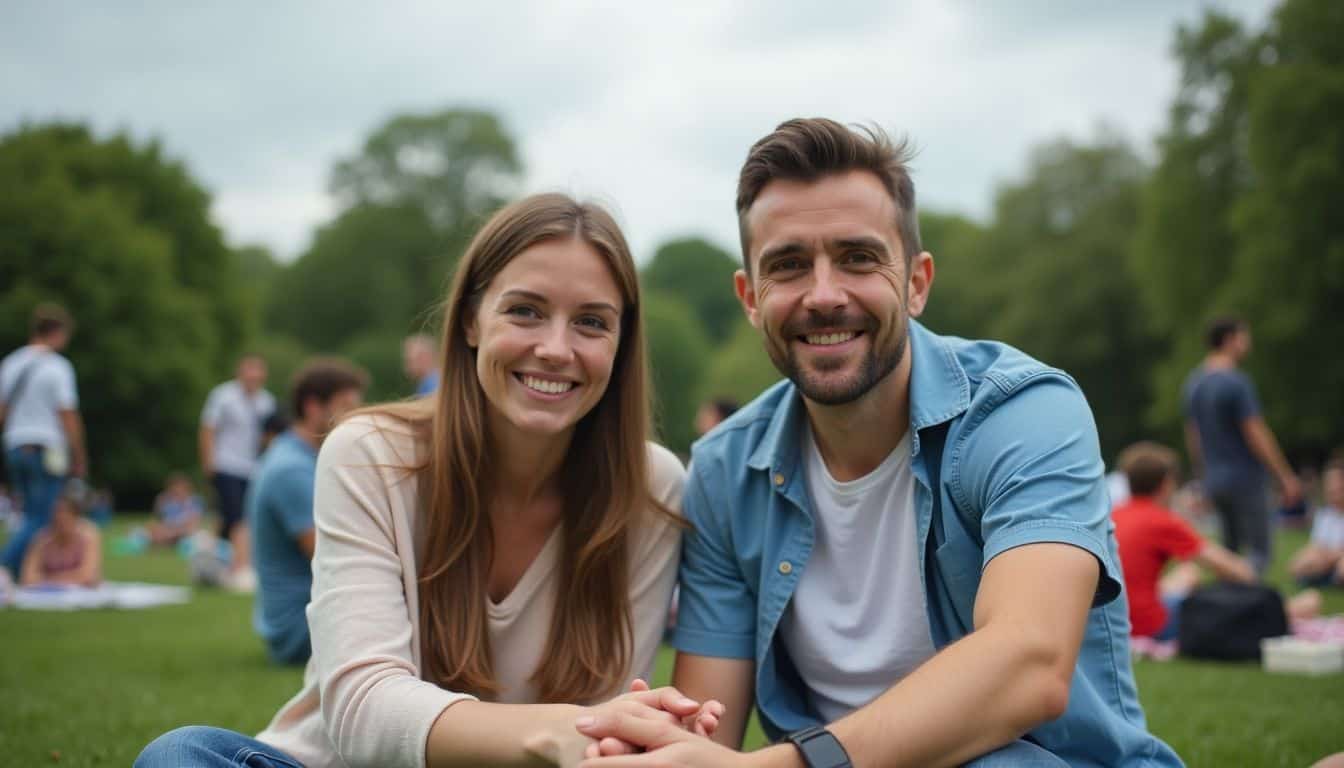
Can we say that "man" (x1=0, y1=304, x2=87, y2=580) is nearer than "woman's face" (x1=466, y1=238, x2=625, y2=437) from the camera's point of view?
No

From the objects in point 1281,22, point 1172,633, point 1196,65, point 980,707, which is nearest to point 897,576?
point 980,707

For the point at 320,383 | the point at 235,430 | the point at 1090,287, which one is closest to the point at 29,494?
the point at 235,430

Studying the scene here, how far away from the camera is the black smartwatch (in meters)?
2.60

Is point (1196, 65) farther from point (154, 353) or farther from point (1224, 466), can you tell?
point (154, 353)

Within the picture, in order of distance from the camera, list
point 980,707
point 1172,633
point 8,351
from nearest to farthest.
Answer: point 980,707 < point 1172,633 < point 8,351

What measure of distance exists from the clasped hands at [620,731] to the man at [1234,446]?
9.15 m

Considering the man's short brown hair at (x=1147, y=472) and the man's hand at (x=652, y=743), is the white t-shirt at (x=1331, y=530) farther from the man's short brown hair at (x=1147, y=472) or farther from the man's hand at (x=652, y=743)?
the man's hand at (x=652, y=743)

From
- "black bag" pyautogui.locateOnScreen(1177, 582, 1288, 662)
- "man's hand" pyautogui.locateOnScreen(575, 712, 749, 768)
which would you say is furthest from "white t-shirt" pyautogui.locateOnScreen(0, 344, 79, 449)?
"man's hand" pyautogui.locateOnScreen(575, 712, 749, 768)

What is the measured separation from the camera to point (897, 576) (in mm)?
3268

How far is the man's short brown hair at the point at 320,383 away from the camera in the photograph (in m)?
8.12

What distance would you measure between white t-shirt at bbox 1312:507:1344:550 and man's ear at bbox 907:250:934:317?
9.92 metres

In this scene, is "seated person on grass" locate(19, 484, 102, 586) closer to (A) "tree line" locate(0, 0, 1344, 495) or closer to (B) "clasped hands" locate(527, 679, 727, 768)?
(B) "clasped hands" locate(527, 679, 727, 768)

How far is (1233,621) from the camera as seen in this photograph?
741 centimetres

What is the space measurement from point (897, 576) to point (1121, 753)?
70 cm
